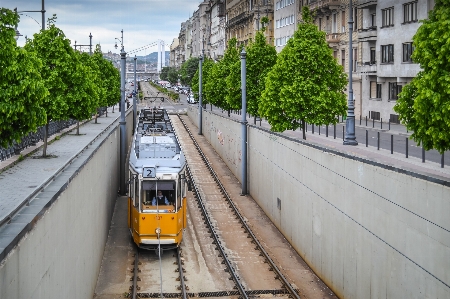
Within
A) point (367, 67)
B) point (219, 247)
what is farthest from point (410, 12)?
point (219, 247)

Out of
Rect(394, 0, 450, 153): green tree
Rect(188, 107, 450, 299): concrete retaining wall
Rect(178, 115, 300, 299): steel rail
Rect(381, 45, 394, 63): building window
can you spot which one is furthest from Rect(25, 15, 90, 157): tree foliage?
Rect(381, 45, 394, 63): building window

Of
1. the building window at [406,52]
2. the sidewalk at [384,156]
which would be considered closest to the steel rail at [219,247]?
the sidewalk at [384,156]

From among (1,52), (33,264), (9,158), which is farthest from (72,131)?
(33,264)

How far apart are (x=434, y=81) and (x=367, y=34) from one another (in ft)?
149

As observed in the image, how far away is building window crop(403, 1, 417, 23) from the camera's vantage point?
52562 millimetres

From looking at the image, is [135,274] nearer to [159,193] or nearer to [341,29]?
[159,193]

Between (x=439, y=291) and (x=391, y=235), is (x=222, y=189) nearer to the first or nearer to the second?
(x=391, y=235)

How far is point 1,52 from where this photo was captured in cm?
1466

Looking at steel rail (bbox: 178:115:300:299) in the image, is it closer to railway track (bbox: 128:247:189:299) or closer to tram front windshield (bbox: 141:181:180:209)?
railway track (bbox: 128:247:189:299)

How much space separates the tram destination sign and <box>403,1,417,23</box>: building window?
37599mm

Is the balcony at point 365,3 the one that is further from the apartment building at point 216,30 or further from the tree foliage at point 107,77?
the apartment building at point 216,30

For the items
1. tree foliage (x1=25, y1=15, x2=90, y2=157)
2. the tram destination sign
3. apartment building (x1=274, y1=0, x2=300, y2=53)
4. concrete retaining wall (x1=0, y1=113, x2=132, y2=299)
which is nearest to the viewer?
concrete retaining wall (x1=0, y1=113, x2=132, y2=299)

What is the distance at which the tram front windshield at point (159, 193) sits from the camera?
66.7ft

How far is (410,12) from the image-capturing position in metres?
53.3
